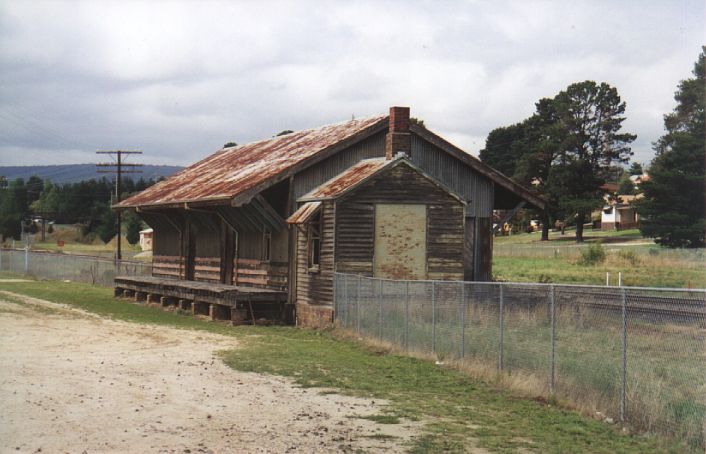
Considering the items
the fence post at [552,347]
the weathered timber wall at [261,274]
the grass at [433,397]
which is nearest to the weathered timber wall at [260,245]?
the weathered timber wall at [261,274]

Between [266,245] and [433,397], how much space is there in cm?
1576

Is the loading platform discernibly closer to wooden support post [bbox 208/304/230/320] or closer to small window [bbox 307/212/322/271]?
wooden support post [bbox 208/304/230/320]

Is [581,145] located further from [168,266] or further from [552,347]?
[552,347]

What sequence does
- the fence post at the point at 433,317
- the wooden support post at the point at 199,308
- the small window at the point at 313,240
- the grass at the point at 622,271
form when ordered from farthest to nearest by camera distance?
the grass at the point at 622,271, the wooden support post at the point at 199,308, the small window at the point at 313,240, the fence post at the point at 433,317

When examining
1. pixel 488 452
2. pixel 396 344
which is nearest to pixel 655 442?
pixel 488 452

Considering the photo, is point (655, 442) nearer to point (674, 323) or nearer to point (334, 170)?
point (674, 323)

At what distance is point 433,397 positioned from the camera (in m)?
14.6

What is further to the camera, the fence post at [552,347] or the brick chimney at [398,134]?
the brick chimney at [398,134]

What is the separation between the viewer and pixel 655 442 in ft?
37.7

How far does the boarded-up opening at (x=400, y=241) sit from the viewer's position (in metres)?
26.3

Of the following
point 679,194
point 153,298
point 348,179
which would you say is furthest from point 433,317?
point 679,194

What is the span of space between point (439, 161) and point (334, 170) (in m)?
3.65

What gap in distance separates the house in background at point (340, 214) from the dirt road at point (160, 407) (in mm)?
7105

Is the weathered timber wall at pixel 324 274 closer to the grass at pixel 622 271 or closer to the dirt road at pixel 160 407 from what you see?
the dirt road at pixel 160 407
